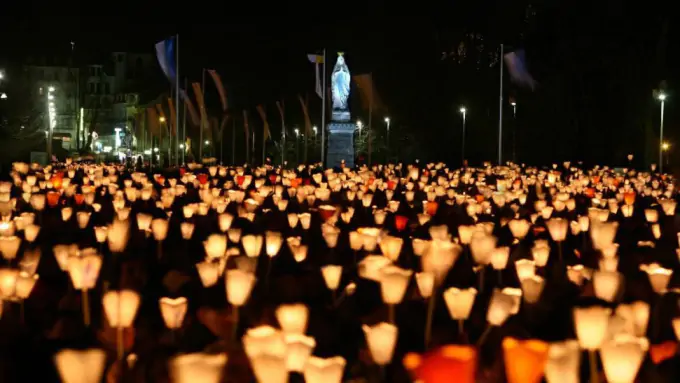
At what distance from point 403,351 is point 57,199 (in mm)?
12625

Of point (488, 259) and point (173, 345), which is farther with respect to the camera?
point (488, 259)

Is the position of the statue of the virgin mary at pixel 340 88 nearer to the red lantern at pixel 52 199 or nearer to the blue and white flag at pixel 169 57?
the blue and white flag at pixel 169 57

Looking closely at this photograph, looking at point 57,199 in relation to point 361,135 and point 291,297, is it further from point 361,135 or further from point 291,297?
point 361,135

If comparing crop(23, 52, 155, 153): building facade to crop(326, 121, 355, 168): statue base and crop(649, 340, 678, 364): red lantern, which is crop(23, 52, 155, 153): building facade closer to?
crop(326, 121, 355, 168): statue base

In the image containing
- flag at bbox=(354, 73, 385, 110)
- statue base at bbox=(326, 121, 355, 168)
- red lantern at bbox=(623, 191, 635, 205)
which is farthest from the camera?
statue base at bbox=(326, 121, 355, 168)

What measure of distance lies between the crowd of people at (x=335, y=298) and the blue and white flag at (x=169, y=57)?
69.7 feet

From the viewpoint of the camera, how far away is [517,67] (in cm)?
3844

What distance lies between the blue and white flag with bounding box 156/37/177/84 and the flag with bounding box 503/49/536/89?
13953 mm

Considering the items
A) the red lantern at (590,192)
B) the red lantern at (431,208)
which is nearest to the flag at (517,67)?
the red lantern at (590,192)

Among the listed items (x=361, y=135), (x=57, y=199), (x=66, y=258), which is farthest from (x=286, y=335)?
(x=361, y=135)

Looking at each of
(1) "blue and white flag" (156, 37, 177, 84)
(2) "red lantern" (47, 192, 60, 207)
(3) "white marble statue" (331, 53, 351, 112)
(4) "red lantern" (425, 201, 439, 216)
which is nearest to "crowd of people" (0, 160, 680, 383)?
(4) "red lantern" (425, 201, 439, 216)

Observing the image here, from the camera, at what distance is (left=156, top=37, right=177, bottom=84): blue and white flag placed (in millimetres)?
36250

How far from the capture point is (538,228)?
44.8 feet

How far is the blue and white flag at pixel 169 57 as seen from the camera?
36250mm
